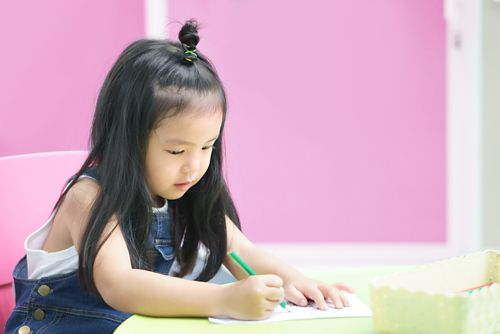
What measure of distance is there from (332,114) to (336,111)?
0.02 m

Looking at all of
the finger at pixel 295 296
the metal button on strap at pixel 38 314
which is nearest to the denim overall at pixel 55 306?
the metal button on strap at pixel 38 314

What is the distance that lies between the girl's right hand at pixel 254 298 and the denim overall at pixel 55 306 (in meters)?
0.24

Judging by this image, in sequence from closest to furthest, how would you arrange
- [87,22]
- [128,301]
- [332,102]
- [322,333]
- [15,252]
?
[322,333], [128,301], [15,252], [87,22], [332,102]

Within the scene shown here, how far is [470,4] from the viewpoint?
3.06 meters

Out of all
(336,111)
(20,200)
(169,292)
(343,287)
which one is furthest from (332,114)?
(169,292)

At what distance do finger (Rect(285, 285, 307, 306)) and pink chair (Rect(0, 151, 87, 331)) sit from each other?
449 mm

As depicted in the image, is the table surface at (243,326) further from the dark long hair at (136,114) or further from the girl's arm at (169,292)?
the dark long hair at (136,114)

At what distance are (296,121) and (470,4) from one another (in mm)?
767

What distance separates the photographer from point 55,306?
Answer: 3.89ft

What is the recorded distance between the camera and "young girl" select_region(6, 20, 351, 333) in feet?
3.58

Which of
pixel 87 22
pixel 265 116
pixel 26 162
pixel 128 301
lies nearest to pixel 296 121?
pixel 265 116

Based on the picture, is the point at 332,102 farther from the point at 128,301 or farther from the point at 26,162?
the point at 128,301

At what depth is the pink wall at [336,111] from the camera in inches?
125

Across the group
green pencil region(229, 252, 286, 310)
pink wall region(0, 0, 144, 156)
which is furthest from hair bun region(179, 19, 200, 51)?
pink wall region(0, 0, 144, 156)
